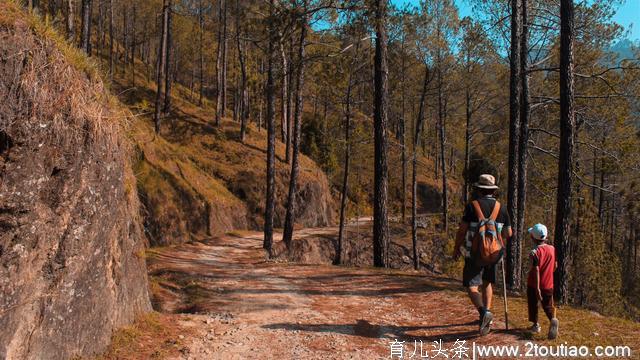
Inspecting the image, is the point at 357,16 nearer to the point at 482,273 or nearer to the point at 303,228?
the point at 482,273

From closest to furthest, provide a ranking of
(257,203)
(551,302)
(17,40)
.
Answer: (17,40) → (551,302) → (257,203)

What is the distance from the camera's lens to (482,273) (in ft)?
20.9

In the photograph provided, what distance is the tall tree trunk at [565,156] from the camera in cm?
1002

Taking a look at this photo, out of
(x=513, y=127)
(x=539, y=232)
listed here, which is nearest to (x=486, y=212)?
(x=539, y=232)

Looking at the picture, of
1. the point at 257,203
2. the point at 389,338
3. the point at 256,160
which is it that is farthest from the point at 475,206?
the point at 256,160

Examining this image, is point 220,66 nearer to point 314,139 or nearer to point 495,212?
point 314,139

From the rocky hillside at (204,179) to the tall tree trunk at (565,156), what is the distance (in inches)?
480

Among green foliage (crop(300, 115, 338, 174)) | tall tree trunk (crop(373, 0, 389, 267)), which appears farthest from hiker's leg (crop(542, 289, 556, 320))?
green foliage (crop(300, 115, 338, 174))

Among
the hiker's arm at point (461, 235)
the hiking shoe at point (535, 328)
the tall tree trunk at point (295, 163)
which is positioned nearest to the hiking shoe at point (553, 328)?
the hiking shoe at point (535, 328)

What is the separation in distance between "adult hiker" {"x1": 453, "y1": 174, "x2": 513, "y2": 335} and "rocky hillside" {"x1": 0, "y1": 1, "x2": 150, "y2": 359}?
14.6ft

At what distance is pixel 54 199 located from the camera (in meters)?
4.76

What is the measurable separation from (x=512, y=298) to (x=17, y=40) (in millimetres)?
8876

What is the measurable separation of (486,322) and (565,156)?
5497 millimetres

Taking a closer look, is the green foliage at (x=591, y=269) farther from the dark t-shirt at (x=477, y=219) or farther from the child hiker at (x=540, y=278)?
the dark t-shirt at (x=477, y=219)
